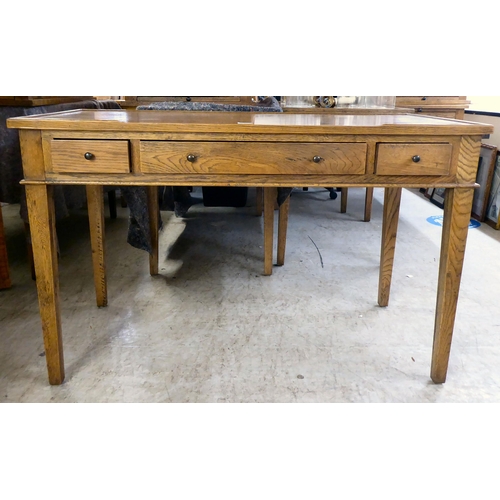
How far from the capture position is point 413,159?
1.21m

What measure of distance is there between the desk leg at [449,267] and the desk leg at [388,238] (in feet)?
1.31

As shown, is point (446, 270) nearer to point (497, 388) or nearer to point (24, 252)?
point (497, 388)

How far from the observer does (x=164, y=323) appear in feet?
5.63

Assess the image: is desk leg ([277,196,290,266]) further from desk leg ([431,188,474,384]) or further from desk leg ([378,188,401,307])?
desk leg ([431,188,474,384])

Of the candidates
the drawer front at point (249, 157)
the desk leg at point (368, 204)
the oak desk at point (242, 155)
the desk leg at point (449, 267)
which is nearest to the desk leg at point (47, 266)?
the oak desk at point (242, 155)

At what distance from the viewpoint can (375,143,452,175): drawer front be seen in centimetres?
121

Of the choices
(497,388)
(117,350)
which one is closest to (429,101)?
(497,388)

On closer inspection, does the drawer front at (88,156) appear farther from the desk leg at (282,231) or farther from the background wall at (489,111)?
the background wall at (489,111)

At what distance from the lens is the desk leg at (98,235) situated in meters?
1.67

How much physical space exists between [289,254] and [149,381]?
1.21 meters

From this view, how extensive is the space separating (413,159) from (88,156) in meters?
0.82

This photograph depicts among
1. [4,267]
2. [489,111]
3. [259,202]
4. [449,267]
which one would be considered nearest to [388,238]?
[449,267]


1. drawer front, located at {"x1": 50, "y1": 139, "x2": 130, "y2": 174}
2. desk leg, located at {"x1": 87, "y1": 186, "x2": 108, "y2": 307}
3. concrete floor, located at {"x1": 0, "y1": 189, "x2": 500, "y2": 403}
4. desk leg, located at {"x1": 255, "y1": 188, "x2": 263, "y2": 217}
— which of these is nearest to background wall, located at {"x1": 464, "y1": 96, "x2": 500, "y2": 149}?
concrete floor, located at {"x1": 0, "y1": 189, "x2": 500, "y2": 403}

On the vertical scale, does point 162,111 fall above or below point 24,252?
above
